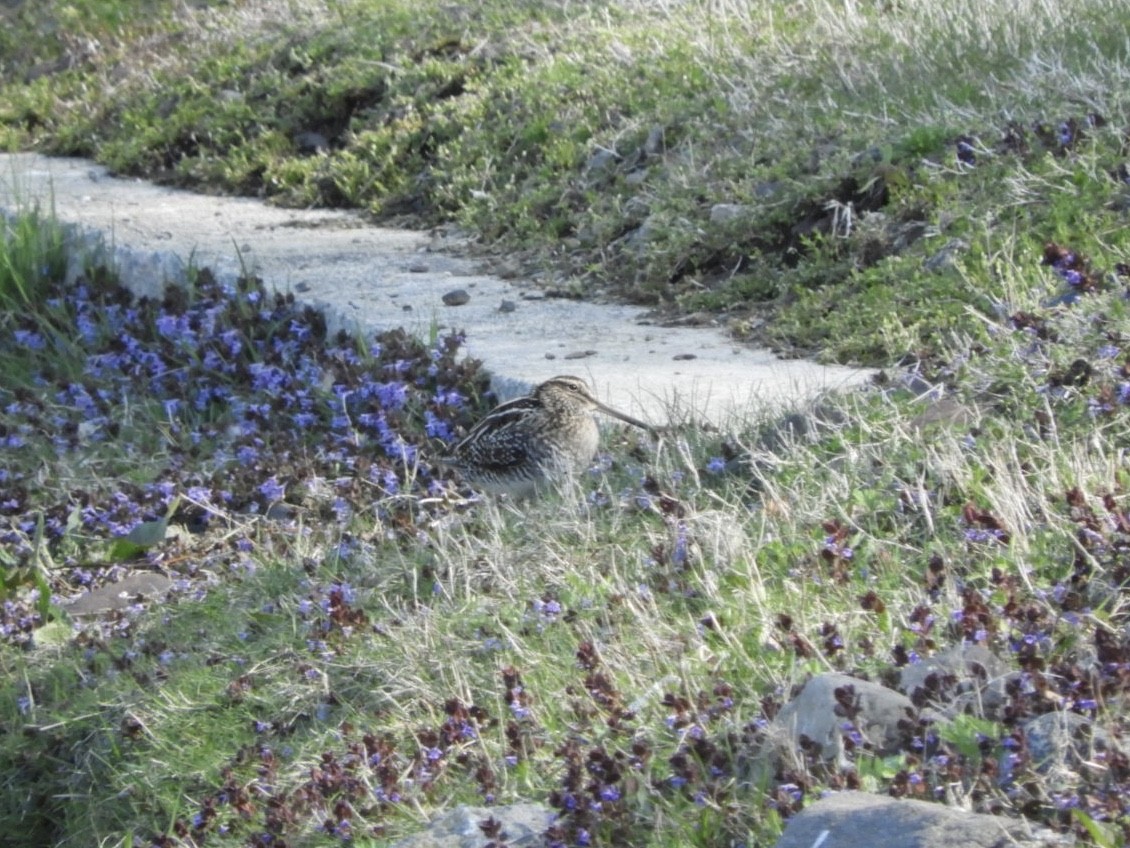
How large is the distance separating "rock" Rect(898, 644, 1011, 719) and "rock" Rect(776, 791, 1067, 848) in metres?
0.52

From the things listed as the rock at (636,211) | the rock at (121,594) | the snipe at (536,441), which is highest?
the rock at (636,211)

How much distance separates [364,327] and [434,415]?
1.18 metres

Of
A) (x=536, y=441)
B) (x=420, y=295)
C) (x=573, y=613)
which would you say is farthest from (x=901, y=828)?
(x=420, y=295)

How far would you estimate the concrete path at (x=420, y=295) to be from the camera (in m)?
7.48

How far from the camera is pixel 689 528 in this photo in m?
5.43

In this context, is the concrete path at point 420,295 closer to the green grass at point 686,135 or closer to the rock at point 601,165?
the green grass at point 686,135

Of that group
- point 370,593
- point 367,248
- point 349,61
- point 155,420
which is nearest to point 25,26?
point 349,61

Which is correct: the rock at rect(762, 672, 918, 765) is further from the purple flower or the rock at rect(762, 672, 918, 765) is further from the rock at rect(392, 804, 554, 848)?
the purple flower

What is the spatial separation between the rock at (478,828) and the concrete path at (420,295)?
281cm

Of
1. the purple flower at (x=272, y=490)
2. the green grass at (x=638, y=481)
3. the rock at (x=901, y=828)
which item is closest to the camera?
the rock at (x=901, y=828)

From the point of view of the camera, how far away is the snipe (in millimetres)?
6621

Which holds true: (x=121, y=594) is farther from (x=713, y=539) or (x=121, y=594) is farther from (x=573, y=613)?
(x=713, y=539)

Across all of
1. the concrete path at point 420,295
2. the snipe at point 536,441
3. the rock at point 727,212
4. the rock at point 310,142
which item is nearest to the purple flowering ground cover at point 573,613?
the snipe at point 536,441

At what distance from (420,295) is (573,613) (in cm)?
449
